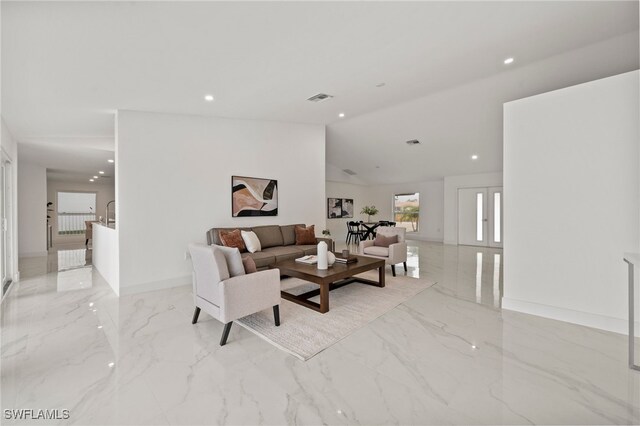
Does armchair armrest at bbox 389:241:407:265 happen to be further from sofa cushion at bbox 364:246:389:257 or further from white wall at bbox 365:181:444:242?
white wall at bbox 365:181:444:242

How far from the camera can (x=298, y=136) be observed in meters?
5.95

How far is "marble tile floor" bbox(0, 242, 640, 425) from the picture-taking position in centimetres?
168

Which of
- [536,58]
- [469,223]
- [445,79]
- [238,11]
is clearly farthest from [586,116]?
[469,223]

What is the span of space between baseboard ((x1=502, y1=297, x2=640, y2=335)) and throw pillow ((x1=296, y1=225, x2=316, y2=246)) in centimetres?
331

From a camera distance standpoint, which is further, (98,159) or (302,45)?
(98,159)

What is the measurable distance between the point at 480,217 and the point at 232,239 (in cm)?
791

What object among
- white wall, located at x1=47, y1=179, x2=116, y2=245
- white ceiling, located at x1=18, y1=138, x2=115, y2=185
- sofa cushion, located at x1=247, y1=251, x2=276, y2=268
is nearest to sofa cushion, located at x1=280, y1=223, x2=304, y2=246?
sofa cushion, located at x1=247, y1=251, x2=276, y2=268

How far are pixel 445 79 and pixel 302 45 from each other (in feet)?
7.75

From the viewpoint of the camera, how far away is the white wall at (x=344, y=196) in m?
10.5

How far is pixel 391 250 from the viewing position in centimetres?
480

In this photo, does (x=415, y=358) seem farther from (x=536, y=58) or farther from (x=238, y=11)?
(x=536, y=58)

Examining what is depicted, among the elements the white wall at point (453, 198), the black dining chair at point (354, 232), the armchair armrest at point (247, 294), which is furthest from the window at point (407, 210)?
the armchair armrest at point (247, 294)

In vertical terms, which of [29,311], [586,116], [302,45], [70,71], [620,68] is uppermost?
[620,68]

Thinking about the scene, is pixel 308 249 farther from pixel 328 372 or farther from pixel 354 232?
pixel 354 232
